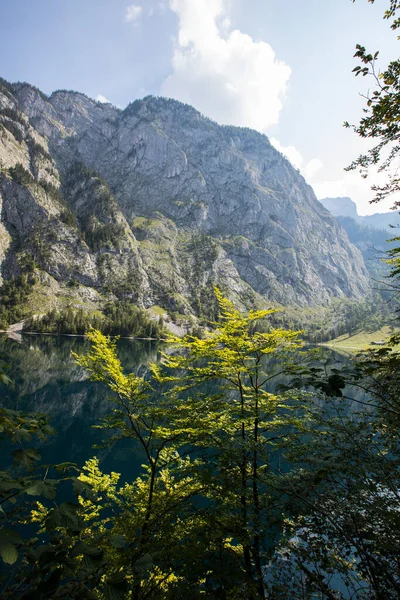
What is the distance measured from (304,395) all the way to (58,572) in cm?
793

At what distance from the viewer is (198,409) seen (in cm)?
986

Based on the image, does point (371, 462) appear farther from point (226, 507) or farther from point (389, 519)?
point (226, 507)

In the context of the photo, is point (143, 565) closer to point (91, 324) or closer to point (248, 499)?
point (248, 499)

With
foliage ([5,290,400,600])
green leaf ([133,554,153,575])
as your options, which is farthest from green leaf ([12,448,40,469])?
green leaf ([133,554,153,575])

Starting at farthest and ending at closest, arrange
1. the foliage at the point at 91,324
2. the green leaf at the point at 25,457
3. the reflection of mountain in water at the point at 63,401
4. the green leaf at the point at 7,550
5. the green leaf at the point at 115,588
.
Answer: the foliage at the point at 91,324 → the reflection of mountain in water at the point at 63,401 → the green leaf at the point at 25,457 → the green leaf at the point at 115,588 → the green leaf at the point at 7,550

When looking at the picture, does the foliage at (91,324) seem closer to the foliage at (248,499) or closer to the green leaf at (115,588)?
the foliage at (248,499)

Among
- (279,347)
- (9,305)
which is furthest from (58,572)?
(9,305)

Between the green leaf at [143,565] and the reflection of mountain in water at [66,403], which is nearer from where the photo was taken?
the green leaf at [143,565]

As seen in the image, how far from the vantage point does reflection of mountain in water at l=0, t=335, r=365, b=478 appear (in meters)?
32.9

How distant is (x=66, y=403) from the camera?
5253cm

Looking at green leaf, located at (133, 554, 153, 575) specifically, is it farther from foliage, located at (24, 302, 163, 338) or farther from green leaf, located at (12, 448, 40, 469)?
foliage, located at (24, 302, 163, 338)

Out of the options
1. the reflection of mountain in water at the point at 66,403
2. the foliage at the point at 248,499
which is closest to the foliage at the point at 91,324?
the reflection of mountain in water at the point at 66,403

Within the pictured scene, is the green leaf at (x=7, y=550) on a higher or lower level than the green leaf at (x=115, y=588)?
higher

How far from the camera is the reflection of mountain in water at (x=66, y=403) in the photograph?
32875 mm
